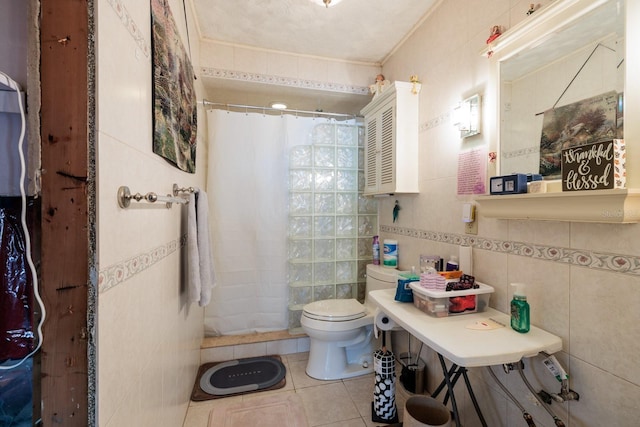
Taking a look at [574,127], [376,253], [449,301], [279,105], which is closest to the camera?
[574,127]

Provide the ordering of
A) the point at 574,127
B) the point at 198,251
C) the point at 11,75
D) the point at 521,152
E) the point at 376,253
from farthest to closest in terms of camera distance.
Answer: the point at 376,253
the point at 198,251
the point at 521,152
the point at 574,127
the point at 11,75

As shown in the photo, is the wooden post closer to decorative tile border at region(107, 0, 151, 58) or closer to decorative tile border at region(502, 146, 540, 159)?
decorative tile border at region(107, 0, 151, 58)

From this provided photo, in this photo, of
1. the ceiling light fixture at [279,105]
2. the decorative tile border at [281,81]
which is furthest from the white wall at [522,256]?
the ceiling light fixture at [279,105]

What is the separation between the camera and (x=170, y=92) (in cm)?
117

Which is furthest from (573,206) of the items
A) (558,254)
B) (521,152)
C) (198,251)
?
(198,251)

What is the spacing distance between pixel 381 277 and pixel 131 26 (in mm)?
1831

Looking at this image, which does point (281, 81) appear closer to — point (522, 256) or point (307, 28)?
point (307, 28)

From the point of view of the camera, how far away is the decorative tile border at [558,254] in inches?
33.9

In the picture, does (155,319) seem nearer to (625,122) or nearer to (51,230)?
(51,230)

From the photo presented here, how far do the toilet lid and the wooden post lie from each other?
1407 mm

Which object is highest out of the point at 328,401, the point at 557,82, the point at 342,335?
the point at 557,82

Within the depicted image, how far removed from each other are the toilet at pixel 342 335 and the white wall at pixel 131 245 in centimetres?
90

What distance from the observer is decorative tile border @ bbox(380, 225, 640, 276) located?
2.82ft

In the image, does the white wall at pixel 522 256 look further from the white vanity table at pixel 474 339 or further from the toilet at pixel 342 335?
the toilet at pixel 342 335
